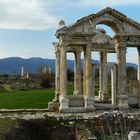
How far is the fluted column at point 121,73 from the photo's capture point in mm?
31047

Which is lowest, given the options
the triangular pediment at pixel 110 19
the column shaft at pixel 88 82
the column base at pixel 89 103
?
the column base at pixel 89 103

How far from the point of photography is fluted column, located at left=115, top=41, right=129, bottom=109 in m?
31.0

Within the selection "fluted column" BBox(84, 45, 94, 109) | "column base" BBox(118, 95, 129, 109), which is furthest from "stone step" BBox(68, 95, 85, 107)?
"column base" BBox(118, 95, 129, 109)

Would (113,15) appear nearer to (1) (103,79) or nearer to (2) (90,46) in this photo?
(2) (90,46)

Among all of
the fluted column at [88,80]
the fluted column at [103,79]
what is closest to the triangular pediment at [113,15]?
the fluted column at [88,80]

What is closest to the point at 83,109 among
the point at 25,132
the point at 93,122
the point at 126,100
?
the point at 126,100

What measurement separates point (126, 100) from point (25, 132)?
393 inches

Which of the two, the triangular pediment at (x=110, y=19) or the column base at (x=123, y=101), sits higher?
the triangular pediment at (x=110, y=19)

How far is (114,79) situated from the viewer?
3159 centimetres

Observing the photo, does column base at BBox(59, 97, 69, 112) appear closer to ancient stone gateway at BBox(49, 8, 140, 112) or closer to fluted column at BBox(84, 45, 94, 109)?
ancient stone gateway at BBox(49, 8, 140, 112)

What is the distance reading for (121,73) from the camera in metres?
31.3

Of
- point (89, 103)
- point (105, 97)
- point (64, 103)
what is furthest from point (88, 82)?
point (105, 97)

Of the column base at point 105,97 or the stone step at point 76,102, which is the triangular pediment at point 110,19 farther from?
the column base at point 105,97

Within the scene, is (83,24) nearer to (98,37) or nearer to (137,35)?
(137,35)
